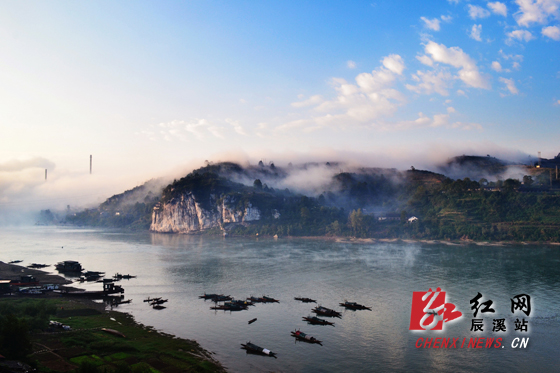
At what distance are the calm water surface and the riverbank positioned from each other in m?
2.32

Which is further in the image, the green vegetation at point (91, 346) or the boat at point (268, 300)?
the boat at point (268, 300)

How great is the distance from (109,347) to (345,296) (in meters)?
34.6

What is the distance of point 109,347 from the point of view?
3369 cm

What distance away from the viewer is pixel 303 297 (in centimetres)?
5703

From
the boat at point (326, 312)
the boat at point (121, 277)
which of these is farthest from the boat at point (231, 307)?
the boat at point (121, 277)

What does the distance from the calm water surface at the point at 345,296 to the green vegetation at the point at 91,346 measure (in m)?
2.85

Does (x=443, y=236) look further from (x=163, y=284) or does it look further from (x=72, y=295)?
(x=72, y=295)

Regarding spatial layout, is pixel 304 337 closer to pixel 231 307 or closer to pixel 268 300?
pixel 231 307

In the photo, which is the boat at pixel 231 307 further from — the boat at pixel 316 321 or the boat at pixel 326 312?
the boat at pixel 316 321

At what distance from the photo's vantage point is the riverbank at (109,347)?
30000 mm

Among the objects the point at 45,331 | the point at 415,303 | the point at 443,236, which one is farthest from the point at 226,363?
the point at 443,236

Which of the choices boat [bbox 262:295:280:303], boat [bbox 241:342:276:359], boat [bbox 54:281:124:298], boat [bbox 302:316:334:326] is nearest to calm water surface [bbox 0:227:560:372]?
boat [bbox 241:342:276:359]

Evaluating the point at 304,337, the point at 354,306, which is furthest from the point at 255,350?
the point at 354,306

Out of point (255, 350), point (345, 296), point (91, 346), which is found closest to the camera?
point (91, 346)
